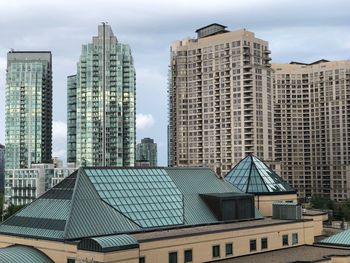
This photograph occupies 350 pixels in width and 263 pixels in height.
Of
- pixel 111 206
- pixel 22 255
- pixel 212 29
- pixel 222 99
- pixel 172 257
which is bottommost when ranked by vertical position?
pixel 172 257

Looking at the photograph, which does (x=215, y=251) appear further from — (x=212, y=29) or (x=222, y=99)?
(x=212, y=29)

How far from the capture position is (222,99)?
183000 mm

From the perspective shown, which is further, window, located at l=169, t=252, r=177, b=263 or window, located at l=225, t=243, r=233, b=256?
window, located at l=225, t=243, r=233, b=256

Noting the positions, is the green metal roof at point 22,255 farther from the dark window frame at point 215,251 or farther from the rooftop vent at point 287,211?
the rooftop vent at point 287,211

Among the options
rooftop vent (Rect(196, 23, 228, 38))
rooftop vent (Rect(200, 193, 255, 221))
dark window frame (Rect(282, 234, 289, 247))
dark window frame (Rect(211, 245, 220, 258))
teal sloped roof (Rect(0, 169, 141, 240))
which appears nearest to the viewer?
teal sloped roof (Rect(0, 169, 141, 240))

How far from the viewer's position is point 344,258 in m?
56.7

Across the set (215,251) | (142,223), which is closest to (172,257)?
(142,223)

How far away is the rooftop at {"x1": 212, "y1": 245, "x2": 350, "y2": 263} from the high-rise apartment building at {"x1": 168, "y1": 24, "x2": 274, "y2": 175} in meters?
102

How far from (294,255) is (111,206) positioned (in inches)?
865

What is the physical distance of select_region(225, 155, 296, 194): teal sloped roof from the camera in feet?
258

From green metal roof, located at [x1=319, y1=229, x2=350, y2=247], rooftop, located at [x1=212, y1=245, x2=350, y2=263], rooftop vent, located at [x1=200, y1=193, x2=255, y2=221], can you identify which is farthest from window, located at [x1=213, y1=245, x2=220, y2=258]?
green metal roof, located at [x1=319, y1=229, x2=350, y2=247]

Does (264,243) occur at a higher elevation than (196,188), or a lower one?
lower

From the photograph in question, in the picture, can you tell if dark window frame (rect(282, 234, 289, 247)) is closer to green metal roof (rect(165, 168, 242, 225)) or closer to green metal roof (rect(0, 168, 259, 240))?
green metal roof (rect(0, 168, 259, 240))

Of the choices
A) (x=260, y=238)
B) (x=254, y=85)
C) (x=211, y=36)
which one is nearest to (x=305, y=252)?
(x=260, y=238)
